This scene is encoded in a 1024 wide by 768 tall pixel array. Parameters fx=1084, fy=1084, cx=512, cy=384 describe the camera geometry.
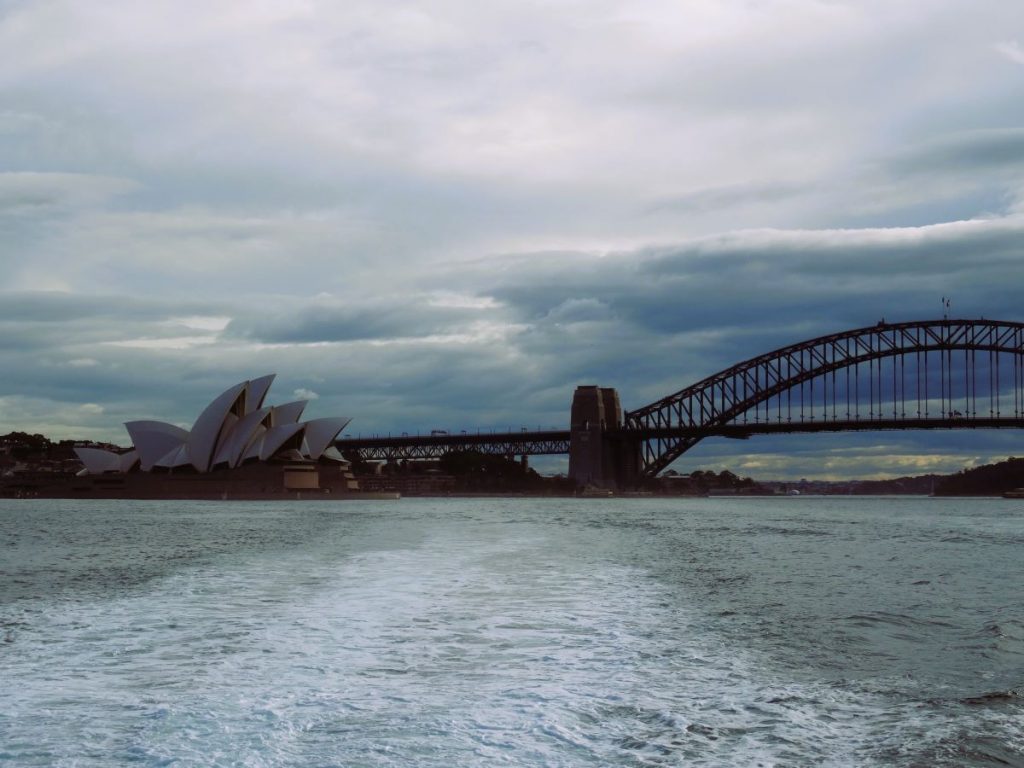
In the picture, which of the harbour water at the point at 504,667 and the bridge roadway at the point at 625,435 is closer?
the harbour water at the point at 504,667

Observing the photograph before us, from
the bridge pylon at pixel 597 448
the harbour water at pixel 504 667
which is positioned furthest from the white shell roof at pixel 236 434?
the harbour water at pixel 504 667

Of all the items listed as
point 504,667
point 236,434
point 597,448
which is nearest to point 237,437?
point 236,434

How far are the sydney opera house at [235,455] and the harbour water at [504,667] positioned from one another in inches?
3572

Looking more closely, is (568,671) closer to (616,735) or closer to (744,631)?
(616,735)

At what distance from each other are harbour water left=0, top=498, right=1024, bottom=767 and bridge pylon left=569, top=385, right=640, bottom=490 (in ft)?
343

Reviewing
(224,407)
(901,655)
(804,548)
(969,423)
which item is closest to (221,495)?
(224,407)

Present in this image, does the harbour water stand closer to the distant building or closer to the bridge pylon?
the distant building

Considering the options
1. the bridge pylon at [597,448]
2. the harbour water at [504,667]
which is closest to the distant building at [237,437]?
the bridge pylon at [597,448]

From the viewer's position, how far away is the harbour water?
23.0ft

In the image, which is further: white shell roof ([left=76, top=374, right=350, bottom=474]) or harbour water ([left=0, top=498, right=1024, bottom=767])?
white shell roof ([left=76, top=374, right=350, bottom=474])

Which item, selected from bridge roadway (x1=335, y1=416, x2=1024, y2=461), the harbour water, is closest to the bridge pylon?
bridge roadway (x1=335, y1=416, x2=1024, y2=461)

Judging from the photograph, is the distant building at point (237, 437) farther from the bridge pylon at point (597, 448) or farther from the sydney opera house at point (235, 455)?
the bridge pylon at point (597, 448)

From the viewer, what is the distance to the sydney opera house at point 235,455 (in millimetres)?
109875

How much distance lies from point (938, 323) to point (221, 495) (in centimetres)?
7718
